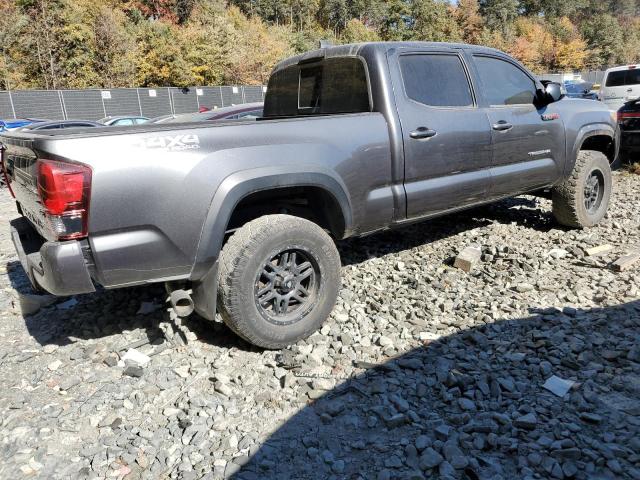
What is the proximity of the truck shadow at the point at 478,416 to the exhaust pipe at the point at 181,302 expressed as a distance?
801mm

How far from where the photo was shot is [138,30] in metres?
32.9

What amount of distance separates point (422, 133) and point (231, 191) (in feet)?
5.40

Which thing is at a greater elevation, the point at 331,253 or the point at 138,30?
the point at 138,30

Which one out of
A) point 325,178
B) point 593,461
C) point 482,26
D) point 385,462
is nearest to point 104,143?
point 325,178

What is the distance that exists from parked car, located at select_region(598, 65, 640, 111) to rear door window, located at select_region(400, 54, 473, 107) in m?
11.7

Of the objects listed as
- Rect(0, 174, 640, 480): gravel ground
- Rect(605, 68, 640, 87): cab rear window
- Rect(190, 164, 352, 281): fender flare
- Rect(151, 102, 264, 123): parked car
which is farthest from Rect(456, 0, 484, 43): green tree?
Rect(190, 164, 352, 281): fender flare

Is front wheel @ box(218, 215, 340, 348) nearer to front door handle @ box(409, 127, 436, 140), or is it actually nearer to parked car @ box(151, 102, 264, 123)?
front door handle @ box(409, 127, 436, 140)

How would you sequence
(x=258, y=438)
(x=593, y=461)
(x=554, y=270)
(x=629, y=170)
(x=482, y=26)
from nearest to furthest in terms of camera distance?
(x=593, y=461), (x=258, y=438), (x=554, y=270), (x=629, y=170), (x=482, y=26)

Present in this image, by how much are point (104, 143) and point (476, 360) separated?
2.46 metres

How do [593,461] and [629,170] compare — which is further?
[629,170]

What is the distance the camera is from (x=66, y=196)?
2.50 m

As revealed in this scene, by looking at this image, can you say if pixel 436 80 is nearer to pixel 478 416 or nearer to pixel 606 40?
pixel 478 416

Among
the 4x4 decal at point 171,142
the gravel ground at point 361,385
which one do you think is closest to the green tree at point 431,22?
the gravel ground at point 361,385

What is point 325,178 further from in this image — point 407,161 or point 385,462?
point 385,462
